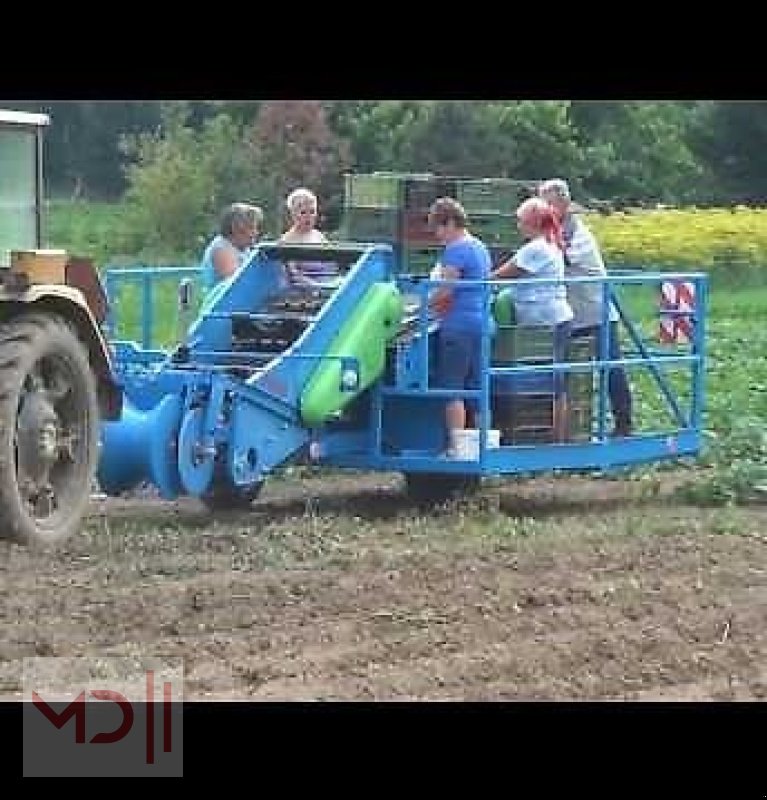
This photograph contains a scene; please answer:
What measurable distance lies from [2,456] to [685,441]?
5.09 m

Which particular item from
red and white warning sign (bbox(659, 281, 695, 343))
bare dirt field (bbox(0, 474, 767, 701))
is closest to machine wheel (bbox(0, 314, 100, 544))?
bare dirt field (bbox(0, 474, 767, 701))

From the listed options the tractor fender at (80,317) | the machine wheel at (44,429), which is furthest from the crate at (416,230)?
the machine wheel at (44,429)

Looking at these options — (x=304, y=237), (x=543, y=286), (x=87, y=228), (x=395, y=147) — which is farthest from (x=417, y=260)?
(x=87, y=228)

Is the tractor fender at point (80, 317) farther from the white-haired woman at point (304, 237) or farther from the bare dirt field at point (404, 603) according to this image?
the white-haired woman at point (304, 237)

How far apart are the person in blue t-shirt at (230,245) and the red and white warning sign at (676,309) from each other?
2.39 meters

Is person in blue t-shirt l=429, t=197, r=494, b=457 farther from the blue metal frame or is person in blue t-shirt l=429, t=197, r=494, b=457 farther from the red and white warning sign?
the red and white warning sign

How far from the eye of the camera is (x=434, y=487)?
11.9 meters

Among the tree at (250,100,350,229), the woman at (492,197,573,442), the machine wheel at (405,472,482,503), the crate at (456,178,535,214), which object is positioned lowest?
the machine wheel at (405,472,482,503)

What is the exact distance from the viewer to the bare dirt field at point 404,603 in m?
7.23

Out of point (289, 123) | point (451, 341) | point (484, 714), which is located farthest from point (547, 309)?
point (289, 123)

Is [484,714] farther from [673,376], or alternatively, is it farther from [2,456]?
[673,376]

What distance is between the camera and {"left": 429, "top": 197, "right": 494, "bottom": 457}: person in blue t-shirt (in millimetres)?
11320

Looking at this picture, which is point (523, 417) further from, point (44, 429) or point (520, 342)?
point (44, 429)

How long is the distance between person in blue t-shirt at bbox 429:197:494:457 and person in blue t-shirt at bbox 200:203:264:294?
1.25m
